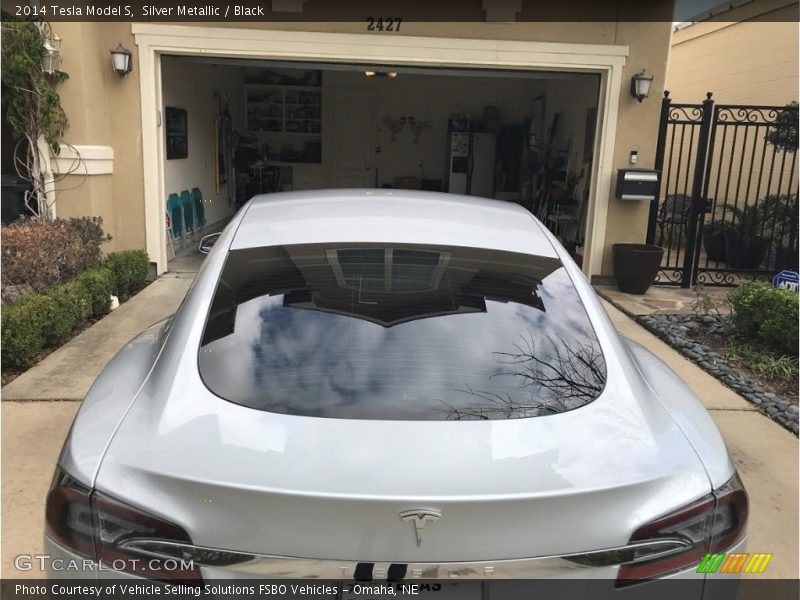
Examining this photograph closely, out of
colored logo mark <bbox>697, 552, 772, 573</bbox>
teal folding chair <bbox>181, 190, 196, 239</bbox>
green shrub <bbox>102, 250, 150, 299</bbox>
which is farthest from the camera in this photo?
teal folding chair <bbox>181, 190, 196, 239</bbox>

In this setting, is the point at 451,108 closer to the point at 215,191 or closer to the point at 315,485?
the point at 215,191

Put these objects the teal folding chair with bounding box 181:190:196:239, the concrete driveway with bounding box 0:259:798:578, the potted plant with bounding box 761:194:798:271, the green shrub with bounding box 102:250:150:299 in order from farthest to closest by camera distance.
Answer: the teal folding chair with bounding box 181:190:196:239 → the potted plant with bounding box 761:194:798:271 → the green shrub with bounding box 102:250:150:299 → the concrete driveway with bounding box 0:259:798:578

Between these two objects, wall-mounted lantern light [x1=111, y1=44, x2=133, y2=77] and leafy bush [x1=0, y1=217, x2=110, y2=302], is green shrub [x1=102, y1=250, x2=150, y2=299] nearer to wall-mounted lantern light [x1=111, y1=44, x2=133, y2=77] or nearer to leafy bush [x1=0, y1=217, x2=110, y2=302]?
leafy bush [x1=0, y1=217, x2=110, y2=302]

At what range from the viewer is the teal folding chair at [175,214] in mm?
8734

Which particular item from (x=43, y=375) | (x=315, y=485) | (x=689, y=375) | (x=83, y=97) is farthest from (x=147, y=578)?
(x=83, y=97)

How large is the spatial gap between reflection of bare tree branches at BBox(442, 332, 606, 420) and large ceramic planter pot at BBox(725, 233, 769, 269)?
838 centimetres

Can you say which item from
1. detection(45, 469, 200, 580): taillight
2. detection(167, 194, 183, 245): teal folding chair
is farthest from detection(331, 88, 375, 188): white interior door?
detection(45, 469, 200, 580): taillight

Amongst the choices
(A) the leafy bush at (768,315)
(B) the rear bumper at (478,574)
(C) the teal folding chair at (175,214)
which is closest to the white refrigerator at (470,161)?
(C) the teal folding chair at (175,214)

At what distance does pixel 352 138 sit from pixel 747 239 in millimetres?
8053

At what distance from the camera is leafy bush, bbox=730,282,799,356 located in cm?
519

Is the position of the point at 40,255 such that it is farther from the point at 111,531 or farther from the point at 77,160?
the point at 111,531

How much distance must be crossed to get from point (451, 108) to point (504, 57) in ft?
22.2

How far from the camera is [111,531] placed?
1.44 meters

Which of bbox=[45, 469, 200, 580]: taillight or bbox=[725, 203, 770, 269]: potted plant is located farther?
bbox=[725, 203, 770, 269]: potted plant
